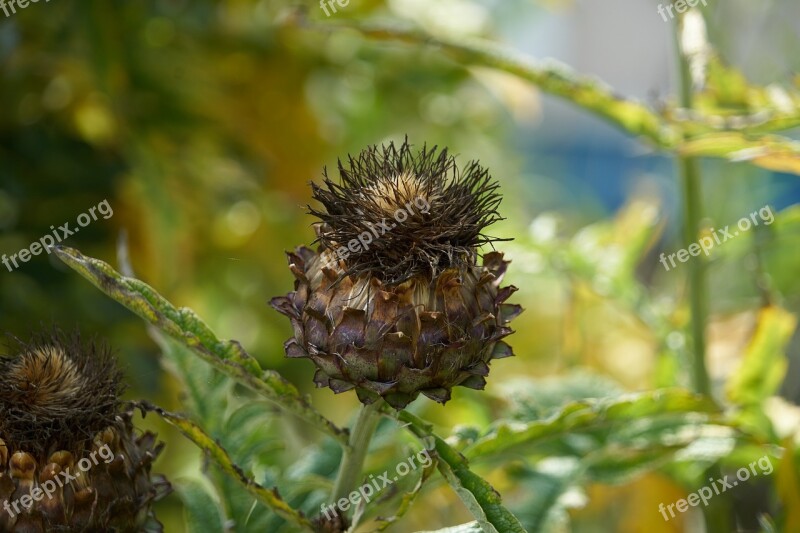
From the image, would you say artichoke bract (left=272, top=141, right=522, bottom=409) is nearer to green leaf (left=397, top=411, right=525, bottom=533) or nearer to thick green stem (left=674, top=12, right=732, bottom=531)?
green leaf (left=397, top=411, right=525, bottom=533)

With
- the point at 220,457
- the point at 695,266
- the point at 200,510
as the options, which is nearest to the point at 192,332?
the point at 220,457

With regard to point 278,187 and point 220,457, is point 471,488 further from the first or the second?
point 278,187

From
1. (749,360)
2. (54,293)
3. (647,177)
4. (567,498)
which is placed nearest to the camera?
(567,498)

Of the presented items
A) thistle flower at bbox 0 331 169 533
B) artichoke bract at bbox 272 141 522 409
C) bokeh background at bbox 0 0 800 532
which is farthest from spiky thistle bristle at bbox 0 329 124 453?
bokeh background at bbox 0 0 800 532

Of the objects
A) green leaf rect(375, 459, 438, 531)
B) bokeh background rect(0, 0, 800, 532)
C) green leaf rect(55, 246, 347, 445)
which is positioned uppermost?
bokeh background rect(0, 0, 800, 532)

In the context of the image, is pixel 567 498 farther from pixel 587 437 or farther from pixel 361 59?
pixel 361 59

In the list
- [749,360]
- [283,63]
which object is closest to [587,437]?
[749,360]
